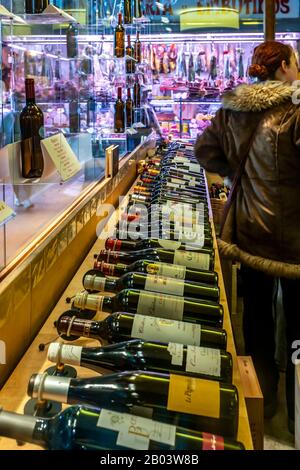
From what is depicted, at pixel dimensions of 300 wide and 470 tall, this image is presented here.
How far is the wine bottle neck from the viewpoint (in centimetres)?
73

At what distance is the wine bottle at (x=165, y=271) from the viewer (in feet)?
4.28

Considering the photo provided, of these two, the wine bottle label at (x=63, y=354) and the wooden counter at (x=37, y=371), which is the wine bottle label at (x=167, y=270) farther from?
the wine bottle label at (x=63, y=354)

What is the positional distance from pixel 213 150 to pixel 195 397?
1.56m

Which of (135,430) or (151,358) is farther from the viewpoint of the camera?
(151,358)

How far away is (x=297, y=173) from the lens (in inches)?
77.4

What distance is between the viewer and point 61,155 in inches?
61.4

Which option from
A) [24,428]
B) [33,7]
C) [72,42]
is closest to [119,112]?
[72,42]

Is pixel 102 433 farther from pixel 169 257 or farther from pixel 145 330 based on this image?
pixel 169 257

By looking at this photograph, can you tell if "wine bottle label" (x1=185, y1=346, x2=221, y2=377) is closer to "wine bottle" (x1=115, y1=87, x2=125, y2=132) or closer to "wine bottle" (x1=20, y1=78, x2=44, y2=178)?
"wine bottle" (x1=20, y1=78, x2=44, y2=178)

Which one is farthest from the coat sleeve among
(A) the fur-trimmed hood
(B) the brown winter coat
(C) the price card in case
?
(C) the price card in case

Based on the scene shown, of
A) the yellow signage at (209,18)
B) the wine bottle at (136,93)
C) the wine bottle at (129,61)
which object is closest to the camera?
the wine bottle at (129,61)

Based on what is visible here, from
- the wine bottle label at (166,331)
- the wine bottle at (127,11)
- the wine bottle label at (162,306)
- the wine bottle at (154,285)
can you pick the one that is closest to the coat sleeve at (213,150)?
the wine bottle at (154,285)

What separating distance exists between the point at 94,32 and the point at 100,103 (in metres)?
0.44

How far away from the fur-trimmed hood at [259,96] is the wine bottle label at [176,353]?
4.31 ft
